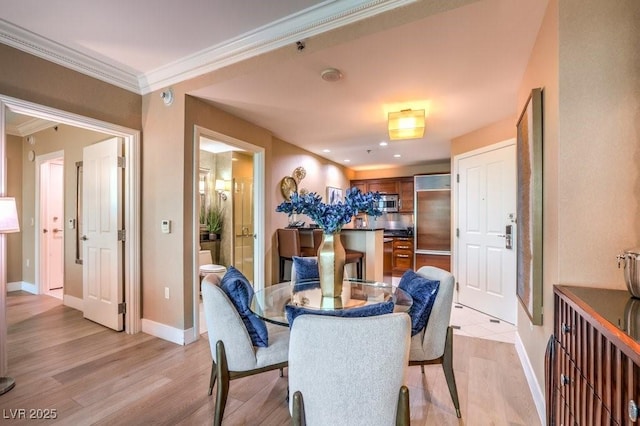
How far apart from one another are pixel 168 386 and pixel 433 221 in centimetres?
492

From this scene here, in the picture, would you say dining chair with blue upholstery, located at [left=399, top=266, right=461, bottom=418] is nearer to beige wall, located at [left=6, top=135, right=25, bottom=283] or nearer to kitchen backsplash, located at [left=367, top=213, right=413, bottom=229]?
kitchen backsplash, located at [left=367, top=213, right=413, bottom=229]

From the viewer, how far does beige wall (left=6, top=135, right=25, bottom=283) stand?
15.0 feet

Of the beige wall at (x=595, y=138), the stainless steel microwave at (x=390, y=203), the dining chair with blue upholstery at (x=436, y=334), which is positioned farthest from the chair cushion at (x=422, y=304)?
the stainless steel microwave at (x=390, y=203)

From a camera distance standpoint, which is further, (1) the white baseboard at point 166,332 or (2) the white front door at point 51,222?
(2) the white front door at point 51,222

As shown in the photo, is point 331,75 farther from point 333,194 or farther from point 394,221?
point 394,221

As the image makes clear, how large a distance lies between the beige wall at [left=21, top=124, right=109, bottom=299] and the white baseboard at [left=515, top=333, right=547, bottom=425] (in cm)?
474

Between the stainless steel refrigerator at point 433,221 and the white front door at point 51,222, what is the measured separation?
5.96 metres

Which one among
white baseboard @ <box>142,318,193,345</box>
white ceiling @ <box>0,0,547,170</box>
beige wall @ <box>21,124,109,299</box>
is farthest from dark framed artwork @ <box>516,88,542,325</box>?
beige wall @ <box>21,124,109,299</box>

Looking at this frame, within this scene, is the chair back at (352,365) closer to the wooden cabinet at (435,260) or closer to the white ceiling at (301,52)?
the white ceiling at (301,52)

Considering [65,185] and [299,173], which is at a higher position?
[299,173]

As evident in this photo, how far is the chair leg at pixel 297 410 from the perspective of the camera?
1.08 m

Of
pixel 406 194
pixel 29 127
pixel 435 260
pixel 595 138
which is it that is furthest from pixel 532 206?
pixel 29 127

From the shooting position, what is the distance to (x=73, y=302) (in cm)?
387

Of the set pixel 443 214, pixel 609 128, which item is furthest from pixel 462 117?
pixel 443 214
